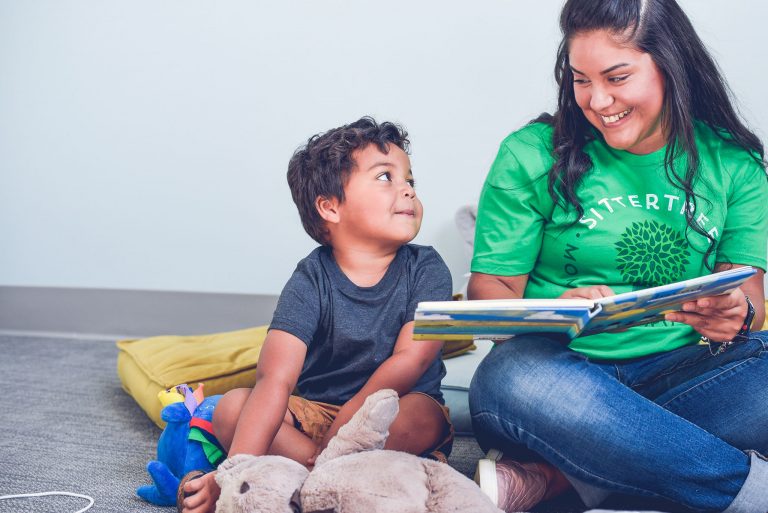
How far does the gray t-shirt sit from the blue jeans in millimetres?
172

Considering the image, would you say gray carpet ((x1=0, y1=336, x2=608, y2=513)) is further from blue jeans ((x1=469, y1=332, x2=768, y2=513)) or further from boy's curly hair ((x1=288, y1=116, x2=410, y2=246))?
boy's curly hair ((x1=288, y1=116, x2=410, y2=246))

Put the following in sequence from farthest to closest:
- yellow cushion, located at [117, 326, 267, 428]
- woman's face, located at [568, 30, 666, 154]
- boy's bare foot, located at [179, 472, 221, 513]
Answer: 1. yellow cushion, located at [117, 326, 267, 428]
2. woman's face, located at [568, 30, 666, 154]
3. boy's bare foot, located at [179, 472, 221, 513]

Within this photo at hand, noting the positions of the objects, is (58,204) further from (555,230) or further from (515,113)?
(555,230)

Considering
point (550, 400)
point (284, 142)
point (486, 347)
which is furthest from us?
point (284, 142)

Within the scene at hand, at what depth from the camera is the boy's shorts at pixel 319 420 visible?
1313 mm

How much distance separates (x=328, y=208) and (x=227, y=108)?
1.21 meters

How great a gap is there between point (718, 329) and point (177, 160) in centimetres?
183

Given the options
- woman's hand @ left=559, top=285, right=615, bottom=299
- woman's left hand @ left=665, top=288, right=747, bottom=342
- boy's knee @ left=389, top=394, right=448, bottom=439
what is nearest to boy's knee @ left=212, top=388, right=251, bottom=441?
boy's knee @ left=389, top=394, right=448, bottom=439

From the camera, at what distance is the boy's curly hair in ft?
4.60

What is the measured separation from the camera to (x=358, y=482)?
936 millimetres

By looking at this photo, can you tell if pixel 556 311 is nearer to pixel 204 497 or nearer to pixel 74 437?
pixel 204 497

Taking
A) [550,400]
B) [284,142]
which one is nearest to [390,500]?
[550,400]

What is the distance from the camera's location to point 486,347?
1.94m

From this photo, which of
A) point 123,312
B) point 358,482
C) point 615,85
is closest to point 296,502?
point 358,482
